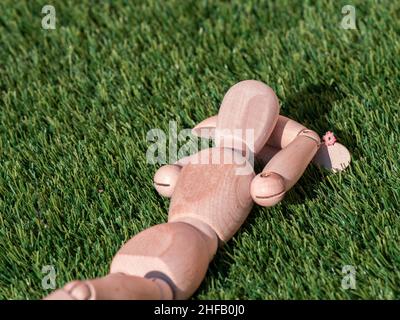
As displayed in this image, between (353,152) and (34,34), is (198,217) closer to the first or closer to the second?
(353,152)

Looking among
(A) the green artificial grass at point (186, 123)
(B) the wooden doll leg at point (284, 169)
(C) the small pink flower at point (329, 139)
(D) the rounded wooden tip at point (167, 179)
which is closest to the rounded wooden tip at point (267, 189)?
(B) the wooden doll leg at point (284, 169)

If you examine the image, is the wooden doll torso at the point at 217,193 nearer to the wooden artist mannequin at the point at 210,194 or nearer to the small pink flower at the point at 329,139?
the wooden artist mannequin at the point at 210,194

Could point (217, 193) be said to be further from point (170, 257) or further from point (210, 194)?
point (170, 257)

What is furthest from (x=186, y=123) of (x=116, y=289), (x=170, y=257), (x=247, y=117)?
(x=116, y=289)

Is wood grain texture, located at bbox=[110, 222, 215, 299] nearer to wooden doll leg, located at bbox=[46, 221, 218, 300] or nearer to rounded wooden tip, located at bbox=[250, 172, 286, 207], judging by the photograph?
wooden doll leg, located at bbox=[46, 221, 218, 300]

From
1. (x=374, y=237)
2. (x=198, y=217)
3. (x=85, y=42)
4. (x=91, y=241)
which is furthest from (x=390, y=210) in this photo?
(x=85, y=42)
